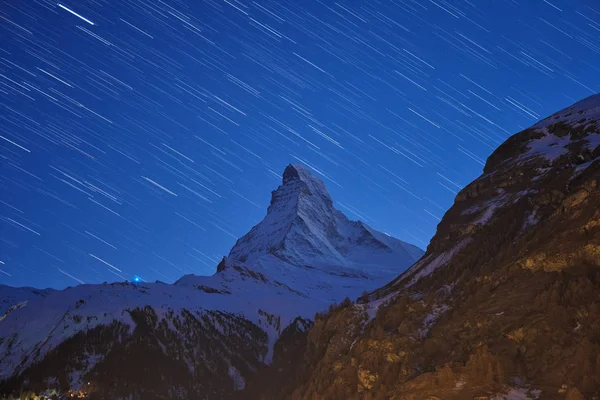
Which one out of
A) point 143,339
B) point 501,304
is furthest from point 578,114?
point 143,339

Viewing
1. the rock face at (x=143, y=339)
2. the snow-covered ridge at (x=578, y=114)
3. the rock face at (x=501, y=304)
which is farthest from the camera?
the rock face at (x=143, y=339)

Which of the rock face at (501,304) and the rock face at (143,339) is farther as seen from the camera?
the rock face at (143,339)

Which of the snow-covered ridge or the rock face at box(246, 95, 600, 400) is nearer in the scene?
the rock face at box(246, 95, 600, 400)

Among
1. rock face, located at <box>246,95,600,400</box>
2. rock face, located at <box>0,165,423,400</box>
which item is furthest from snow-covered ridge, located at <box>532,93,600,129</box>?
rock face, located at <box>0,165,423,400</box>

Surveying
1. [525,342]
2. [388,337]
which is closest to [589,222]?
[525,342]

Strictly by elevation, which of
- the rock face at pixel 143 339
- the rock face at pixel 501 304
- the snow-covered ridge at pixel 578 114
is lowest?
the rock face at pixel 143 339

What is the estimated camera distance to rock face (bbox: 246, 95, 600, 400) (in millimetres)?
23875

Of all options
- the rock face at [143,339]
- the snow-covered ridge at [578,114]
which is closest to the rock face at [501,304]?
the snow-covered ridge at [578,114]

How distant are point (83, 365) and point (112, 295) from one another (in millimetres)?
27299

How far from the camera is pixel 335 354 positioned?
48875 millimetres

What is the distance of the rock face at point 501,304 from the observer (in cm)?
2388

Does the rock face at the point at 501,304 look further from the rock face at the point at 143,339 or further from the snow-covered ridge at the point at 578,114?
the rock face at the point at 143,339

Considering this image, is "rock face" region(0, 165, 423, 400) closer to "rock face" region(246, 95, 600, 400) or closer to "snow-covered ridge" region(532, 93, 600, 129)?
"rock face" region(246, 95, 600, 400)

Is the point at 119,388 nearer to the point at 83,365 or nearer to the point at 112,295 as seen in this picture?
the point at 83,365
